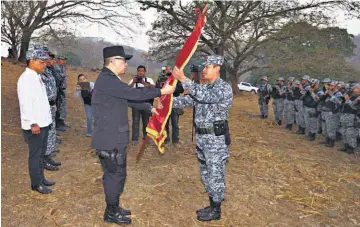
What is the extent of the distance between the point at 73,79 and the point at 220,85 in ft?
61.0

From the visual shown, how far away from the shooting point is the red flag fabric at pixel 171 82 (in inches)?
162

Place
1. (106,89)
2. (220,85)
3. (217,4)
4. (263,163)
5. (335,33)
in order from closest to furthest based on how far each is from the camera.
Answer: (106,89) → (220,85) → (263,163) → (217,4) → (335,33)

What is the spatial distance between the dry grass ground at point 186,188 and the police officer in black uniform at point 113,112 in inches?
31.4

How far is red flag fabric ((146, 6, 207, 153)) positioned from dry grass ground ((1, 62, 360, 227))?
1.08 m

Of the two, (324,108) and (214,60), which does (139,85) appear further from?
(324,108)

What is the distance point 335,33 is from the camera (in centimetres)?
1906

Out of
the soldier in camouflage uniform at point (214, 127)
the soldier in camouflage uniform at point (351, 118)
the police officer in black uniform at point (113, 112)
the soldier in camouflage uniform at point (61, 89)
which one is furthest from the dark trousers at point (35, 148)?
the soldier in camouflage uniform at point (351, 118)

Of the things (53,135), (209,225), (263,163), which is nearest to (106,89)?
(209,225)

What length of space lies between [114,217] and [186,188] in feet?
5.41

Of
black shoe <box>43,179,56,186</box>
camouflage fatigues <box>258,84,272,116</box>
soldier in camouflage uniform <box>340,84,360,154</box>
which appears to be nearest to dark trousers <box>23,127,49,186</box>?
black shoe <box>43,179,56,186</box>

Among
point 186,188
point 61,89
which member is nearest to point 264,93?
point 61,89

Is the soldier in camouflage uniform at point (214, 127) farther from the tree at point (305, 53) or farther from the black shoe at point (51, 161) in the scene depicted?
the tree at point (305, 53)

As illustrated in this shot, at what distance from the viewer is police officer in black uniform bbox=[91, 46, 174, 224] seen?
3.75m

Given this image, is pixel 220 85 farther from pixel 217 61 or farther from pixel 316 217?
pixel 316 217
